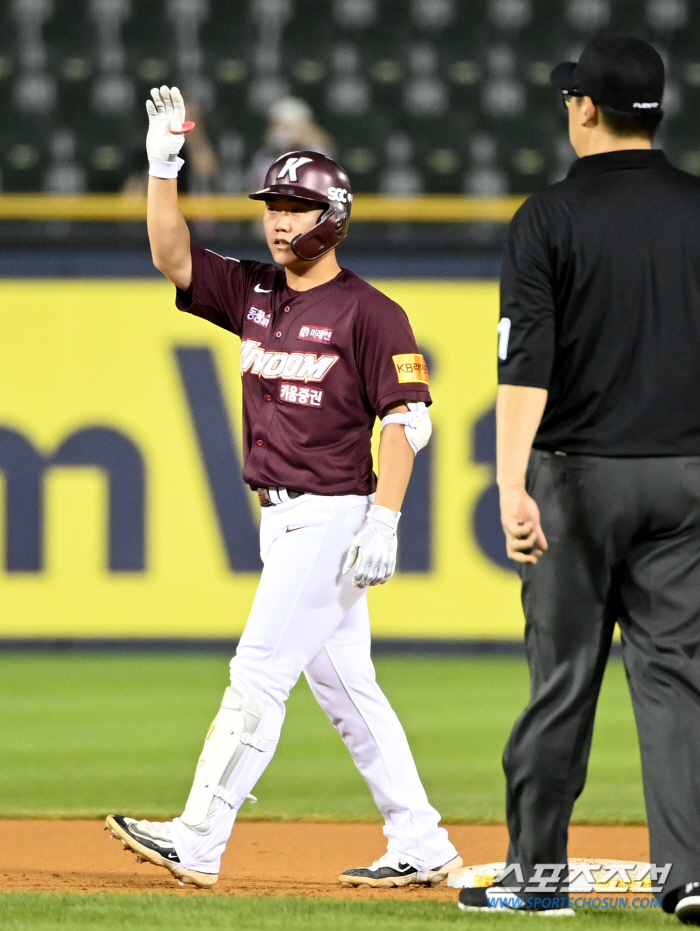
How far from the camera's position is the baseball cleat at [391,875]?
4230 millimetres

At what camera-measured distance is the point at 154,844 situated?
3963mm

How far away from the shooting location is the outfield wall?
8.74 metres

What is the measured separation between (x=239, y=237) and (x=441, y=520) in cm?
192

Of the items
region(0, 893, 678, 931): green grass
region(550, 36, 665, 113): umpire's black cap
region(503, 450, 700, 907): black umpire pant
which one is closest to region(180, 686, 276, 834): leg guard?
region(0, 893, 678, 931): green grass

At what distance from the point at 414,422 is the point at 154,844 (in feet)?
4.02

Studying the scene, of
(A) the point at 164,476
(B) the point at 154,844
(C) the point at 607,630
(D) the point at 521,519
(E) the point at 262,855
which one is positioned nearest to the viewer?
(D) the point at 521,519

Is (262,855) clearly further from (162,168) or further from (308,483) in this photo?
(162,168)

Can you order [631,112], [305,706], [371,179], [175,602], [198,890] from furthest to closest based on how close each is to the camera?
[371,179]
[175,602]
[305,706]
[198,890]
[631,112]

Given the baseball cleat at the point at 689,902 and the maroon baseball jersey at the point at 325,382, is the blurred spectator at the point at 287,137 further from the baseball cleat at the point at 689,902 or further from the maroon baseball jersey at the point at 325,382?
the baseball cleat at the point at 689,902

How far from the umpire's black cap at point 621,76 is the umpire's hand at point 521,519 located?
90 centimetres

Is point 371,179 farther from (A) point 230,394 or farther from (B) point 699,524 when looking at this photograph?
(B) point 699,524

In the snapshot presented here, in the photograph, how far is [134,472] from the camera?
8805 millimetres

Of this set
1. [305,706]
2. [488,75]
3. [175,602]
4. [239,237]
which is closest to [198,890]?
[305,706]

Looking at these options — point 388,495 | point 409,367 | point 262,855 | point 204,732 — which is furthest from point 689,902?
point 204,732
